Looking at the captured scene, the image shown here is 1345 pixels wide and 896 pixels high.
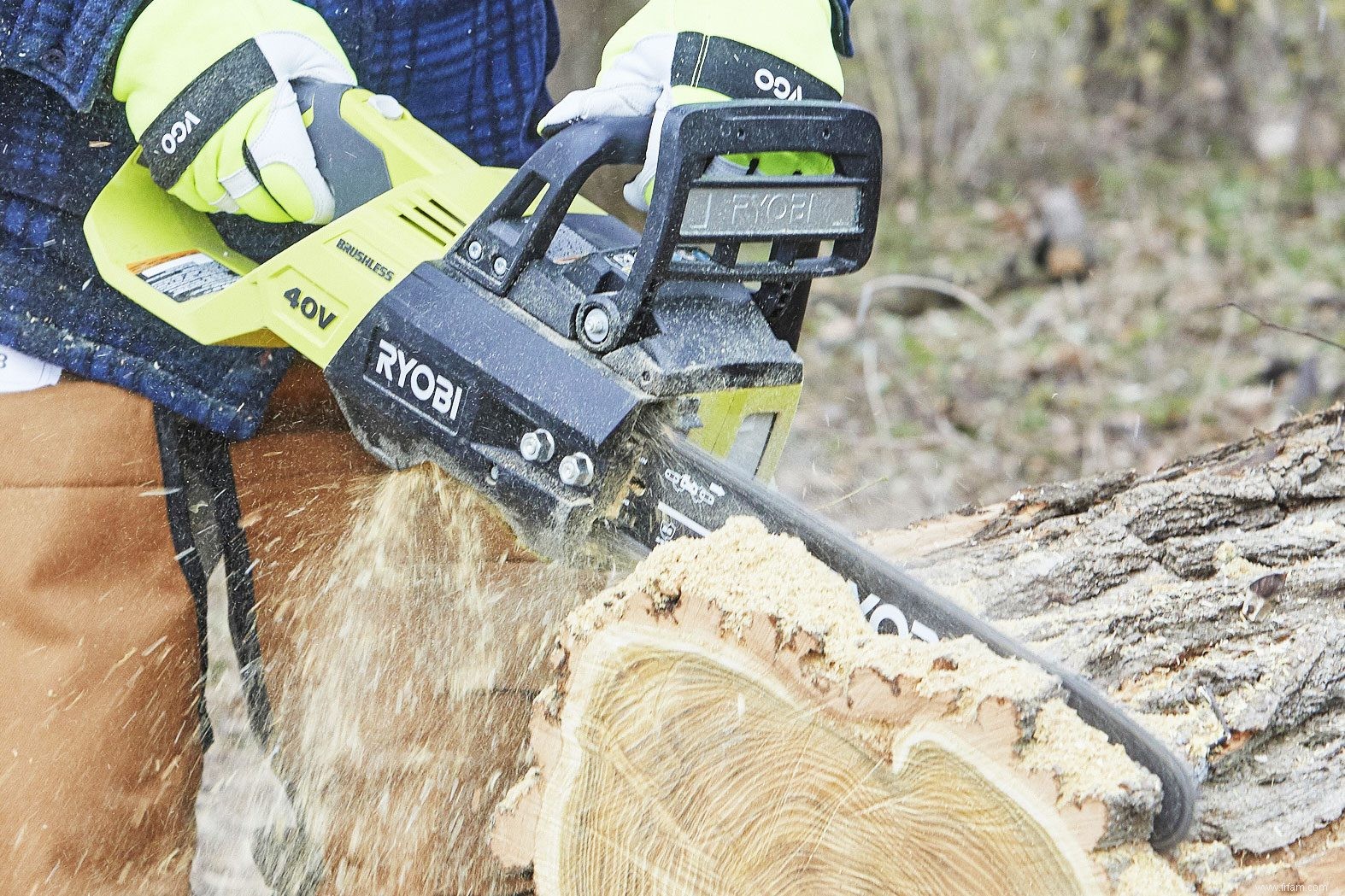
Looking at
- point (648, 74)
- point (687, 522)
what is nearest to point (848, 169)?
point (648, 74)

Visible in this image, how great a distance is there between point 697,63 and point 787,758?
3.22 feet

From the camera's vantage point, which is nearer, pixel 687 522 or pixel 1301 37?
pixel 687 522

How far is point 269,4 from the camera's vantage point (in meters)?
1.74

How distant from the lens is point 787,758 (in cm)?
138

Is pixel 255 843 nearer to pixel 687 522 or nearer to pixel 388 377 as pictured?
pixel 388 377

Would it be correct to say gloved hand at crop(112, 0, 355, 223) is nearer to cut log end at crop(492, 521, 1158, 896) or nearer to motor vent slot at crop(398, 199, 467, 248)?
motor vent slot at crop(398, 199, 467, 248)

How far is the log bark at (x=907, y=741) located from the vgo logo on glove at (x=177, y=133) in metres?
0.88

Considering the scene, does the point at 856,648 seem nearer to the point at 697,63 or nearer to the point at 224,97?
the point at 697,63

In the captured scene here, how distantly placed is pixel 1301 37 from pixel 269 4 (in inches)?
231

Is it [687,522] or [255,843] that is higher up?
[687,522]

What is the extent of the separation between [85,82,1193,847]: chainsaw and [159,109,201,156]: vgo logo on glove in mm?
166

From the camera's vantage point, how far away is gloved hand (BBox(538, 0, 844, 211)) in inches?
68.9

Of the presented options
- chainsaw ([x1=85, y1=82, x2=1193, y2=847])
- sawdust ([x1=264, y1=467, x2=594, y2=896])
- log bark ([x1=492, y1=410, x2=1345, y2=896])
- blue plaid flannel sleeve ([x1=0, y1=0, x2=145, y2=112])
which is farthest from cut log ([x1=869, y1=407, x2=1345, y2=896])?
blue plaid flannel sleeve ([x1=0, y1=0, x2=145, y2=112])

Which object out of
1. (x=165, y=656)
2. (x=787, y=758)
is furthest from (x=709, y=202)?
(x=165, y=656)
